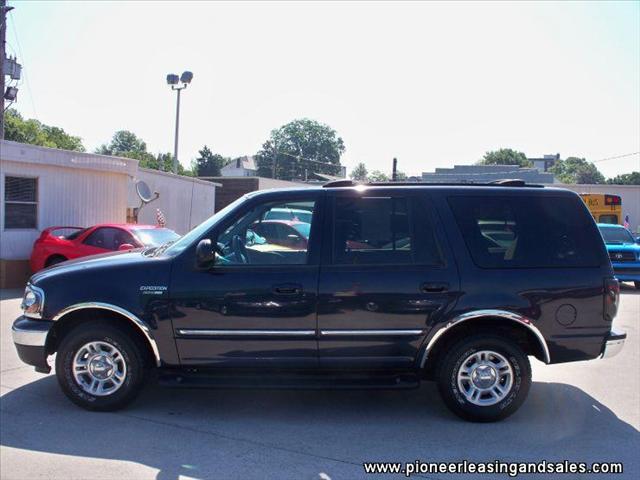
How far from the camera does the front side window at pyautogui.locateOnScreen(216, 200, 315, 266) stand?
16.2 feet

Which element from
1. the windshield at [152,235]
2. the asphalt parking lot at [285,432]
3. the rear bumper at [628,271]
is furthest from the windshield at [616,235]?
the windshield at [152,235]

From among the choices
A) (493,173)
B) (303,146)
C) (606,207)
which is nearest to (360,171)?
(303,146)

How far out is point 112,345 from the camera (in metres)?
4.96

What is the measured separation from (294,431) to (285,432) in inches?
3.0

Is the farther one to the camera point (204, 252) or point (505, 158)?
point (505, 158)

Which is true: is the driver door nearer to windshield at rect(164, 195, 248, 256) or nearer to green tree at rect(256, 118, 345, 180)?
windshield at rect(164, 195, 248, 256)

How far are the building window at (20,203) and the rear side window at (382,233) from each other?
10.7 m

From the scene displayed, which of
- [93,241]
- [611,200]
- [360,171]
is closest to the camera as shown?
[93,241]

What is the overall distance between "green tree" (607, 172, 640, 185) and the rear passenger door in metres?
98.7

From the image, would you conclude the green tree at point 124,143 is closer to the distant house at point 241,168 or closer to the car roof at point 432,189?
the distant house at point 241,168

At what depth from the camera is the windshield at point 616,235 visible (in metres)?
15.3

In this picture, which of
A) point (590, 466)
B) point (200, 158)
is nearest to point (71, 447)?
point (590, 466)

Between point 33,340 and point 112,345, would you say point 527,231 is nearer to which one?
point 112,345

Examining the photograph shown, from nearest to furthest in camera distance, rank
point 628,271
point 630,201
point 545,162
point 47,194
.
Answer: point 47,194
point 628,271
point 630,201
point 545,162
